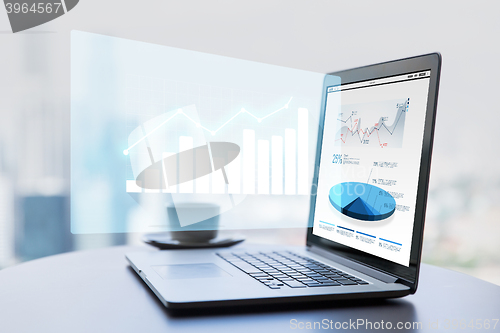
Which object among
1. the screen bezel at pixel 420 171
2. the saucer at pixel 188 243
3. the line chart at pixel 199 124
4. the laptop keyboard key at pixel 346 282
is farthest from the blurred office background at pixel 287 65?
the laptop keyboard key at pixel 346 282

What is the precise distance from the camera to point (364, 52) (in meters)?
1.70

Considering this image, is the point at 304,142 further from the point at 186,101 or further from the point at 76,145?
the point at 76,145

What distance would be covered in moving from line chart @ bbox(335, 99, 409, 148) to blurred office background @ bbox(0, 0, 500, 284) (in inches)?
34.2

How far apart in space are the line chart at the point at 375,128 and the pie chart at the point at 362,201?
7 cm

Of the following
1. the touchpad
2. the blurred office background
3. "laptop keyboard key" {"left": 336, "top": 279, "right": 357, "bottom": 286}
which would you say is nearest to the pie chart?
"laptop keyboard key" {"left": 336, "top": 279, "right": 357, "bottom": 286}

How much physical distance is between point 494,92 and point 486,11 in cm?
39

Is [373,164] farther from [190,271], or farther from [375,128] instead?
[190,271]

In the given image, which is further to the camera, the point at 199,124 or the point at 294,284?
the point at 199,124

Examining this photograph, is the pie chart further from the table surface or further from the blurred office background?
the blurred office background

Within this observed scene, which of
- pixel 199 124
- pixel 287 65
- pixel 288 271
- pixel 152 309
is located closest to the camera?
pixel 152 309

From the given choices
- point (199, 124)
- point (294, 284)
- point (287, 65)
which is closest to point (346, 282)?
point (294, 284)

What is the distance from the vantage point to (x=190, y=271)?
54 cm

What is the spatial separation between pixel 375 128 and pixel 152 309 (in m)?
0.41

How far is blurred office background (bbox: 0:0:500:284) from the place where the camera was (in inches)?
56.6
